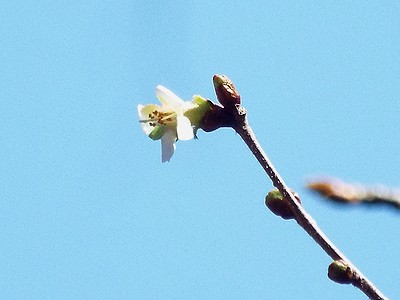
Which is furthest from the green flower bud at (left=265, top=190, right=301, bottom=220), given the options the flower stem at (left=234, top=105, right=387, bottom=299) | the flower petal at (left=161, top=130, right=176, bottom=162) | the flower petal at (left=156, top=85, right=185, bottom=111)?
the flower petal at (left=156, top=85, right=185, bottom=111)

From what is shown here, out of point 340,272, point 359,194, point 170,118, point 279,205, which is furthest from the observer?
point 170,118

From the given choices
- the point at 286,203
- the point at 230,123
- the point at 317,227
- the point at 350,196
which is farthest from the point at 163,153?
the point at 350,196

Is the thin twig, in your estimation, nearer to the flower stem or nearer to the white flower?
the flower stem

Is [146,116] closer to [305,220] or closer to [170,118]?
[170,118]

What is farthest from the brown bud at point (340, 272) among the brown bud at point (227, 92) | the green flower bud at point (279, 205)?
the brown bud at point (227, 92)

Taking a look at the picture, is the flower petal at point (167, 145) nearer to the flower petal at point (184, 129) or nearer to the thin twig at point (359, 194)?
the flower petal at point (184, 129)

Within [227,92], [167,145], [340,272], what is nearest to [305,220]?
[340,272]

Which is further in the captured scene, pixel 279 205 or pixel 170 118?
pixel 170 118
